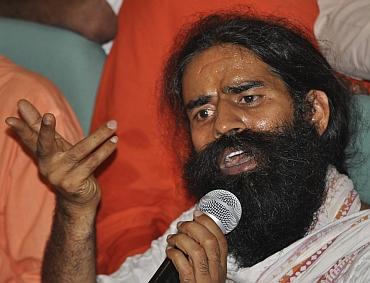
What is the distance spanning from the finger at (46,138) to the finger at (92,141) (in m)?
0.04

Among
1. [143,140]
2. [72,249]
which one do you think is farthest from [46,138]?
[143,140]

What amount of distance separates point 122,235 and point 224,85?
1.67 feet

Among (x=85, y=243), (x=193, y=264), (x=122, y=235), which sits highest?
(x=193, y=264)

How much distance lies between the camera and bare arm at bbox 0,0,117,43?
2.40m

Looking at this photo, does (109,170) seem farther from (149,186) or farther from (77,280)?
(77,280)

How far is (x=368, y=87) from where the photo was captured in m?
2.07

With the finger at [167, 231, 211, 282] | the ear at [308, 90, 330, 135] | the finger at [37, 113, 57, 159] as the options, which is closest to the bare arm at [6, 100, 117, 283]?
the finger at [37, 113, 57, 159]

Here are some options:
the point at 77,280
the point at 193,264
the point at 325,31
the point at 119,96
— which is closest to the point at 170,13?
the point at 119,96

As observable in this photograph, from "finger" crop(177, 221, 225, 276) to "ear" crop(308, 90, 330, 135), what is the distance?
482 millimetres

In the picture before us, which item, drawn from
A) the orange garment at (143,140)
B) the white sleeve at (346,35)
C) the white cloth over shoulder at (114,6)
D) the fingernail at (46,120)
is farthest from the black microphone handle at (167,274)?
the white cloth over shoulder at (114,6)

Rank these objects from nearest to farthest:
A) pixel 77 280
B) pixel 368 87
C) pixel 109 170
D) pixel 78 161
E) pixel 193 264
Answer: pixel 193 264 < pixel 78 161 < pixel 77 280 < pixel 368 87 < pixel 109 170

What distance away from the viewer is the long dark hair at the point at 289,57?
189 centimetres

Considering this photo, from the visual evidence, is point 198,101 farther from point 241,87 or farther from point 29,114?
point 29,114

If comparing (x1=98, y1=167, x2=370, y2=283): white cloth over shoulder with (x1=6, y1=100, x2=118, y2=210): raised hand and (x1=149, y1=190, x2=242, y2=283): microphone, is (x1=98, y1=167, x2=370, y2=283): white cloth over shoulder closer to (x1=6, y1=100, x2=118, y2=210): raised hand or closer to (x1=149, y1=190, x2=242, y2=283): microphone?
(x1=149, y1=190, x2=242, y2=283): microphone
